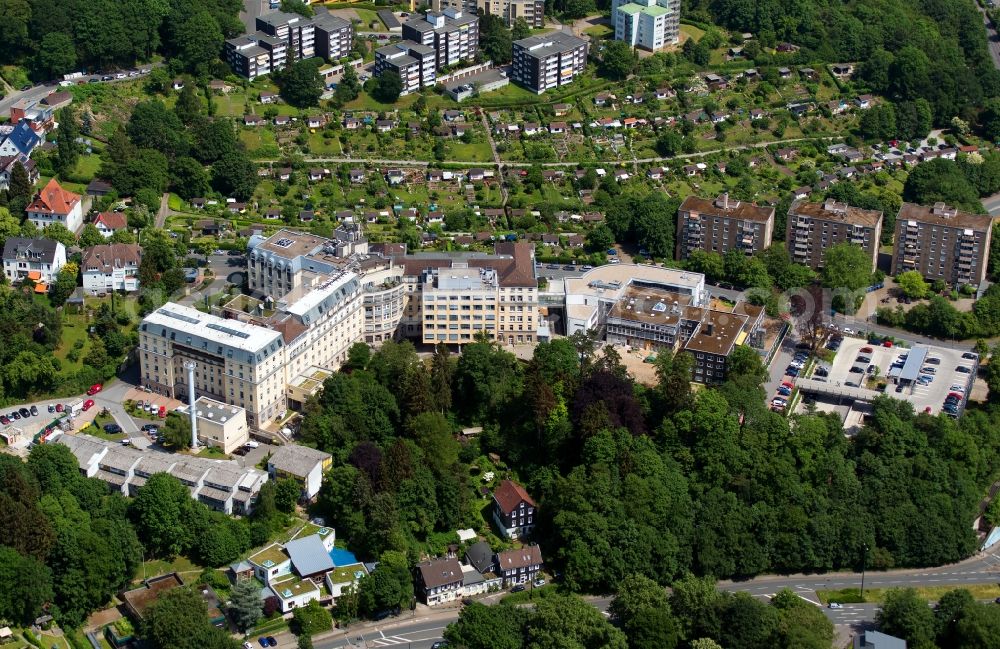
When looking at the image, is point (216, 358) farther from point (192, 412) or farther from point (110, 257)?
point (110, 257)

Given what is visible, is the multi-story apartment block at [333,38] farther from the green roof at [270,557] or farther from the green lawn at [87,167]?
the green roof at [270,557]

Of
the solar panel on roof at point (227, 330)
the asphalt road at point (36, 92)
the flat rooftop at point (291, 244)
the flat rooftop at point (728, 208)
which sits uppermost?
the flat rooftop at point (291, 244)

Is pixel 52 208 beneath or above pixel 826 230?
above

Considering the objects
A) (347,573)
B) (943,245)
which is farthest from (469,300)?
(943,245)

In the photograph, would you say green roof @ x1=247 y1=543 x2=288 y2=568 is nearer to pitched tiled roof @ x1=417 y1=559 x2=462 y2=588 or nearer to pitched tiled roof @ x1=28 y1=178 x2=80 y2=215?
pitched tiled roof @ x1=417 y1=559 x2=462 y2=588

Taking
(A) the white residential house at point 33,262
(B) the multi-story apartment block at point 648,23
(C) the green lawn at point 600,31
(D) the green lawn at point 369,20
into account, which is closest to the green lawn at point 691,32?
(B) the multi-story apartment block at point 648,23

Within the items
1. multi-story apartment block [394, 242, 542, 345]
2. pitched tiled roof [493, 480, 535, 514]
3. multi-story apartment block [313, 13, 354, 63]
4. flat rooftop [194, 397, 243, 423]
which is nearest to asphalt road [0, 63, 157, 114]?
multi-story apartment block [313, 13, 354, 63]

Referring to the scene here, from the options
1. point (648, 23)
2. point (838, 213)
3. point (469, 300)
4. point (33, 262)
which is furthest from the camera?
point (648, 23)
